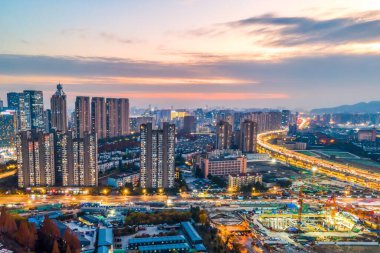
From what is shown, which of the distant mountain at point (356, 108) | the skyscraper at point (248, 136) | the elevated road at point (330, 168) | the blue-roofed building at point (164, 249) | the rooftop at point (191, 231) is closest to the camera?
the blue-roofed building at point (164, 249)

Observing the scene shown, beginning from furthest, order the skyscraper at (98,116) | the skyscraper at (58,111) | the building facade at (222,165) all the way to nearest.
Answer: the skyscraper at (98,116) < the skyscraper at (58,111) < the building facade at (222,165)

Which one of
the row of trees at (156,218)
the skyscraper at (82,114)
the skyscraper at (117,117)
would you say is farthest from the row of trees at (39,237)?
the skyscraper at (117,117)

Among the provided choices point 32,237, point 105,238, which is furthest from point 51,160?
point 105,238

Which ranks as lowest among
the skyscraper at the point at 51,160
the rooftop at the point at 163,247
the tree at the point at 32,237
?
the rooftop at the point at 163,247

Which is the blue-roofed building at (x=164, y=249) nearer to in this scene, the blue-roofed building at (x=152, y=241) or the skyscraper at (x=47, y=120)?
the blue-roofed building at (x=152, y=241)

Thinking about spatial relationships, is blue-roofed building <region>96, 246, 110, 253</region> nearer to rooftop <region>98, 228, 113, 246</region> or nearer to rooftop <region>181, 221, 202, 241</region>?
rooftop <region>98, 228, 113, 246</region>

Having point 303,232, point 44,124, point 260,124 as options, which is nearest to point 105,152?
point 44,124

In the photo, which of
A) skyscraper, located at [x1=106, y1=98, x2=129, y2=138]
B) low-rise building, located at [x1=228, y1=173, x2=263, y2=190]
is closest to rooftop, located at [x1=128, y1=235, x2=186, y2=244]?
low-rise building, located at [x1=228, y1=173, x2=263, y2=190]
